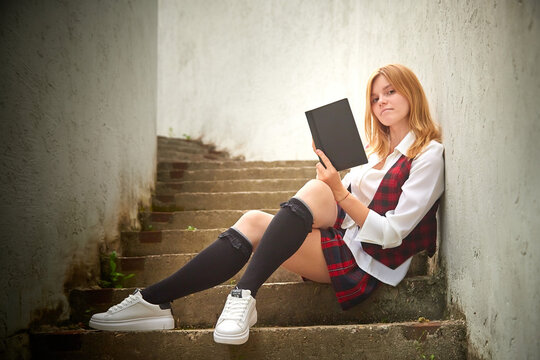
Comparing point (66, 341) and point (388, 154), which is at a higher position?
point (388, 154)

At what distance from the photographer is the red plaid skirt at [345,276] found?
1.49m

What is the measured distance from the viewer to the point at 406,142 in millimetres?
1612

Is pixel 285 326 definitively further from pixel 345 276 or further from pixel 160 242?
pixel 160 242

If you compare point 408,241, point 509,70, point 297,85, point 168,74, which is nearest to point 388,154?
point 408,241

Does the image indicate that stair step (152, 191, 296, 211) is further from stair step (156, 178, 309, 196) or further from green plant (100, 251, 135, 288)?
green plant (100, 251, 135, 288)

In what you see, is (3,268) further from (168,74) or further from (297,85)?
(168,74)

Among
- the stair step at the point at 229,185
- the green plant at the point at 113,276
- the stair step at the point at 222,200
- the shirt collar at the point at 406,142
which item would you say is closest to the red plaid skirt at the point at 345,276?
the shirt collar at the point at 406,142

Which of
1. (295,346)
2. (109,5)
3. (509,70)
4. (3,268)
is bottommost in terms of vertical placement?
(295,346)

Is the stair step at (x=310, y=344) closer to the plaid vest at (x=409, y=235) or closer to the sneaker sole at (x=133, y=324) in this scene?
the sneaker sole at (x=133, y=324)

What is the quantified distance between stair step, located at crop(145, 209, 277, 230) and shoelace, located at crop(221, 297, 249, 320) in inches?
47.1

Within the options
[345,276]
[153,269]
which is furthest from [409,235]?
[153,269]

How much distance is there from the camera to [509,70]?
3.43 feet

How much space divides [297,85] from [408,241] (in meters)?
3.77

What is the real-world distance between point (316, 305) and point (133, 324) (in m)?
0.64
